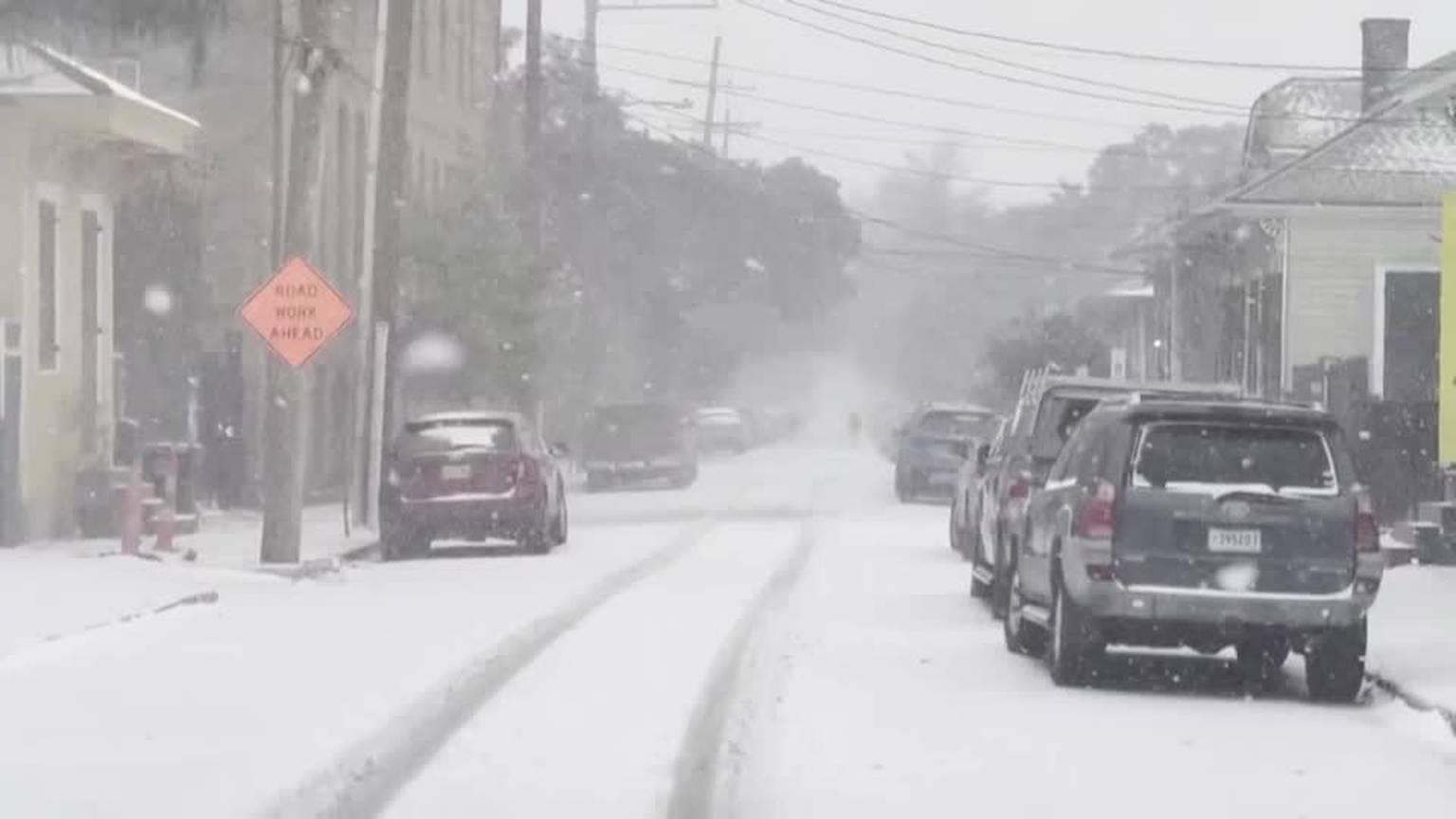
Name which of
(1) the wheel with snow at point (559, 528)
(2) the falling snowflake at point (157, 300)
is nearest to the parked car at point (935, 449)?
A: (2) the falling snowflake at point (157, 300)

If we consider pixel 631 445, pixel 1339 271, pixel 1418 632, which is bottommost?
pixel 1418 632

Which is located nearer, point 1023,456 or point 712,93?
point 1023,456

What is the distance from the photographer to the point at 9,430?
1184 inches

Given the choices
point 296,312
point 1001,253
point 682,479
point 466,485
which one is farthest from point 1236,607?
point 1001,253

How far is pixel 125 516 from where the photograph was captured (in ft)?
95.2

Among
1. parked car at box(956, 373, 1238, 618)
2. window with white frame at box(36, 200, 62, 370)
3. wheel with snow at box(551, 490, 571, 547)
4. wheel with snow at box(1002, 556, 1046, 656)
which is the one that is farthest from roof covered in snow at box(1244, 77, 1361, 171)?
wheel with snow at box(1002, 556, 1046, 656)

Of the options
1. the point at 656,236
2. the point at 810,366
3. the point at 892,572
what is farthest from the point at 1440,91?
the point at 810,366

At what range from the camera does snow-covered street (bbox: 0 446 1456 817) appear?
12500 mm

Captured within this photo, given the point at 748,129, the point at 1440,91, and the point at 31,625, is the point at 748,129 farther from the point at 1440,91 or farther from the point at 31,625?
the point at 31,625

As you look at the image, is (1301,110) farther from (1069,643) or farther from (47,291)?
(1069,643)

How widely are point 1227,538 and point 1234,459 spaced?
1.66 ft

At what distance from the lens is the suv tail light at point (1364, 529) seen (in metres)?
16.9

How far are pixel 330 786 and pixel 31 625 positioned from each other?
8.00 m

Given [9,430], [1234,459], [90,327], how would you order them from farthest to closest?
[90,327]
[9,430]
[1234,459]
